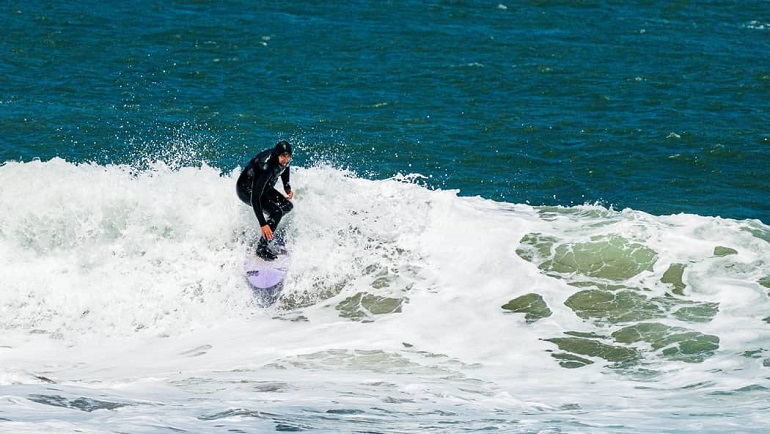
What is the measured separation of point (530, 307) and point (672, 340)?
1978 millimetres

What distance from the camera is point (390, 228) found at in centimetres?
1570

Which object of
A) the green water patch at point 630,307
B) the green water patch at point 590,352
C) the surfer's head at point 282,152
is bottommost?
the green water patch at point 590,352

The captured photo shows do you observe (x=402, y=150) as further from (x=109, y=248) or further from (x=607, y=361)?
(x=607, y=361)

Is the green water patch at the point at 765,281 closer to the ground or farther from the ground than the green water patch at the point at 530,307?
farther from the ground

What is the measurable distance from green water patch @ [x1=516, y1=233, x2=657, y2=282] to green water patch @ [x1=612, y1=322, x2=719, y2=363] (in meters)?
1.38

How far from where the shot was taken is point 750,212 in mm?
18281

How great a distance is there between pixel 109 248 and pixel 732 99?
49.2 feet

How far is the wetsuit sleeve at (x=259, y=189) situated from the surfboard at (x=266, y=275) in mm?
1028

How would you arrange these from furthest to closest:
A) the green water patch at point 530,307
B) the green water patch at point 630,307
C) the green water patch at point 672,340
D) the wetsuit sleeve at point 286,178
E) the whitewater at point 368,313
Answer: the wetsuit sleeve at point 286,178 < the green water patch at point 530,307 < the green water patch at point 630,307 < the green water patch at point 672,340 < the whitewater at point 368,313

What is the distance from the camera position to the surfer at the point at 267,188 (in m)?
13.7

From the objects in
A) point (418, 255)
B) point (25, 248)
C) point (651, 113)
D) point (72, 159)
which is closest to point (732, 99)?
point (651, 113)

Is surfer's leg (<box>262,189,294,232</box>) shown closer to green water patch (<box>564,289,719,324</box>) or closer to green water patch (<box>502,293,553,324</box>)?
green water patch (<box>502,293,553,324</box>)

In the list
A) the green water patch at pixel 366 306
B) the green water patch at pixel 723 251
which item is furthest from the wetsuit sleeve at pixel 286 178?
the green water patch at pixel 723 251

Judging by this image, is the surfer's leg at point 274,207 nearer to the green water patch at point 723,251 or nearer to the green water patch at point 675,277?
the green water patch at point 675,277
